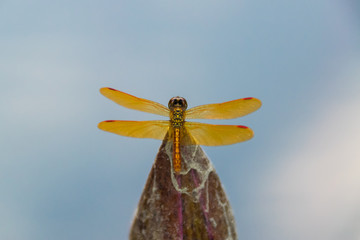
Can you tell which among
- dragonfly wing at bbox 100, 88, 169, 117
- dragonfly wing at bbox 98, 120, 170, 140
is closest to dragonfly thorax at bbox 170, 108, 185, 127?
dragonfly wing at bbox 98, 120, 170, 140

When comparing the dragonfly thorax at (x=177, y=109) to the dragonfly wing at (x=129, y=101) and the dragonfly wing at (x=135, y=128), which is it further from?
the dragonfly wing at (x=129, y=101)

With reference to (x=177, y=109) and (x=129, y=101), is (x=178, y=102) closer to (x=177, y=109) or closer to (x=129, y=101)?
(x=177, y=109)

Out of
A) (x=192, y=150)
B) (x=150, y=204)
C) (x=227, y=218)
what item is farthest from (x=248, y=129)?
Result: (x=150, y=204)

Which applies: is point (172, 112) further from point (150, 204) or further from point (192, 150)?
point (150, 204)

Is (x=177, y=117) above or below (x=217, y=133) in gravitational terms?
above

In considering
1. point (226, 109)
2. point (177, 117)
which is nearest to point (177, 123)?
point (177, 117)

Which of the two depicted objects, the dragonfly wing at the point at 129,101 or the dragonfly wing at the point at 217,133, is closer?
the dragonfly wing at the point at 217,133

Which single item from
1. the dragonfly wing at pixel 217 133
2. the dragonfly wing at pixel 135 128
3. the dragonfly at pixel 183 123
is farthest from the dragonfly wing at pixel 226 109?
the dragonfly wing at pixel 135 128
